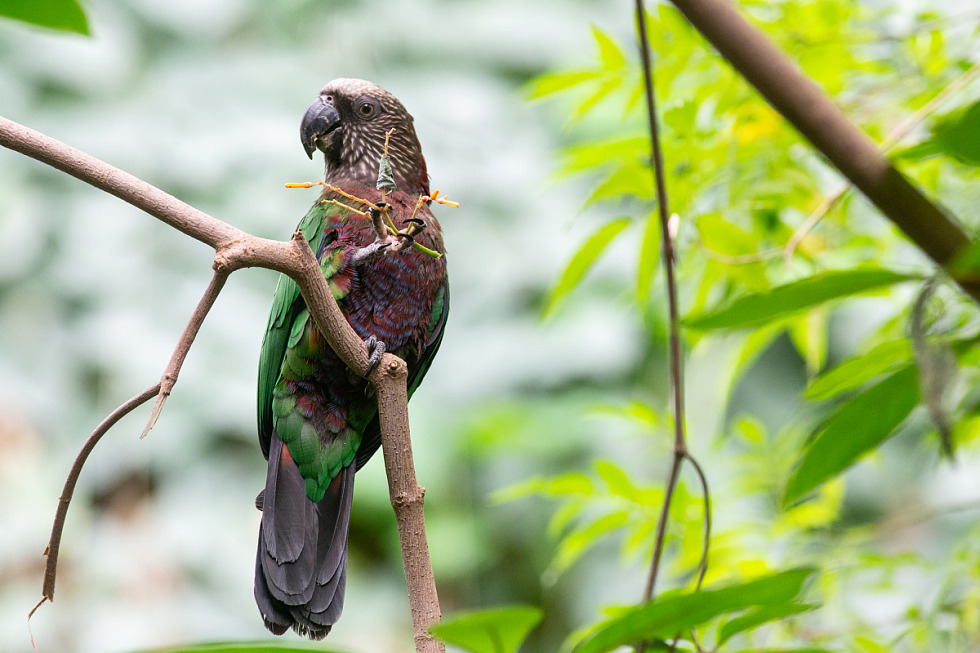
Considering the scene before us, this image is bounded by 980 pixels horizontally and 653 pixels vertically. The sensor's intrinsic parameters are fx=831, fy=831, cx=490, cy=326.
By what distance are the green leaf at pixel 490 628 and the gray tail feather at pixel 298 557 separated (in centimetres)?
52

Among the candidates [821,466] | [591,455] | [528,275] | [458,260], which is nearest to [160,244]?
[458,260]

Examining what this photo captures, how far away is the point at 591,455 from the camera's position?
2.91m

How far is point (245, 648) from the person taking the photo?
295mm

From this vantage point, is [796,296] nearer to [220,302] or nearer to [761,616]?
[761,616]

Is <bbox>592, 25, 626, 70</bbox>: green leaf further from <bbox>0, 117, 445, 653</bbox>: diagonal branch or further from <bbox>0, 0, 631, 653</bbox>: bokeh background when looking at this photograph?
<bbox>0, 0, 631, 653</bbox>: bokeh background

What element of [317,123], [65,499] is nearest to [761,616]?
[65,499]

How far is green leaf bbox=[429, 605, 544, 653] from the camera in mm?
314

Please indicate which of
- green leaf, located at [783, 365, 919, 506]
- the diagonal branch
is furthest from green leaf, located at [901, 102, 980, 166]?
the diagonal branch

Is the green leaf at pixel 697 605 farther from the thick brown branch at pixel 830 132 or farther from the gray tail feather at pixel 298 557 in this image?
the gray tail feather at pixel 298 557

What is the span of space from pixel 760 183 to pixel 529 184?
2104mm

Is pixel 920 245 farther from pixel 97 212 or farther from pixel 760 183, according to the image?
pixel 97 212

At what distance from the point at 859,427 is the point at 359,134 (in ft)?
2.77

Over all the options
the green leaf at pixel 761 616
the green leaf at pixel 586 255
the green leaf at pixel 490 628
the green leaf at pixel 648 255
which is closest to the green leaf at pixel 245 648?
the green leaf at pixel 490 628

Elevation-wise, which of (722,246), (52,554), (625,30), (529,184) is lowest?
(52,554)
